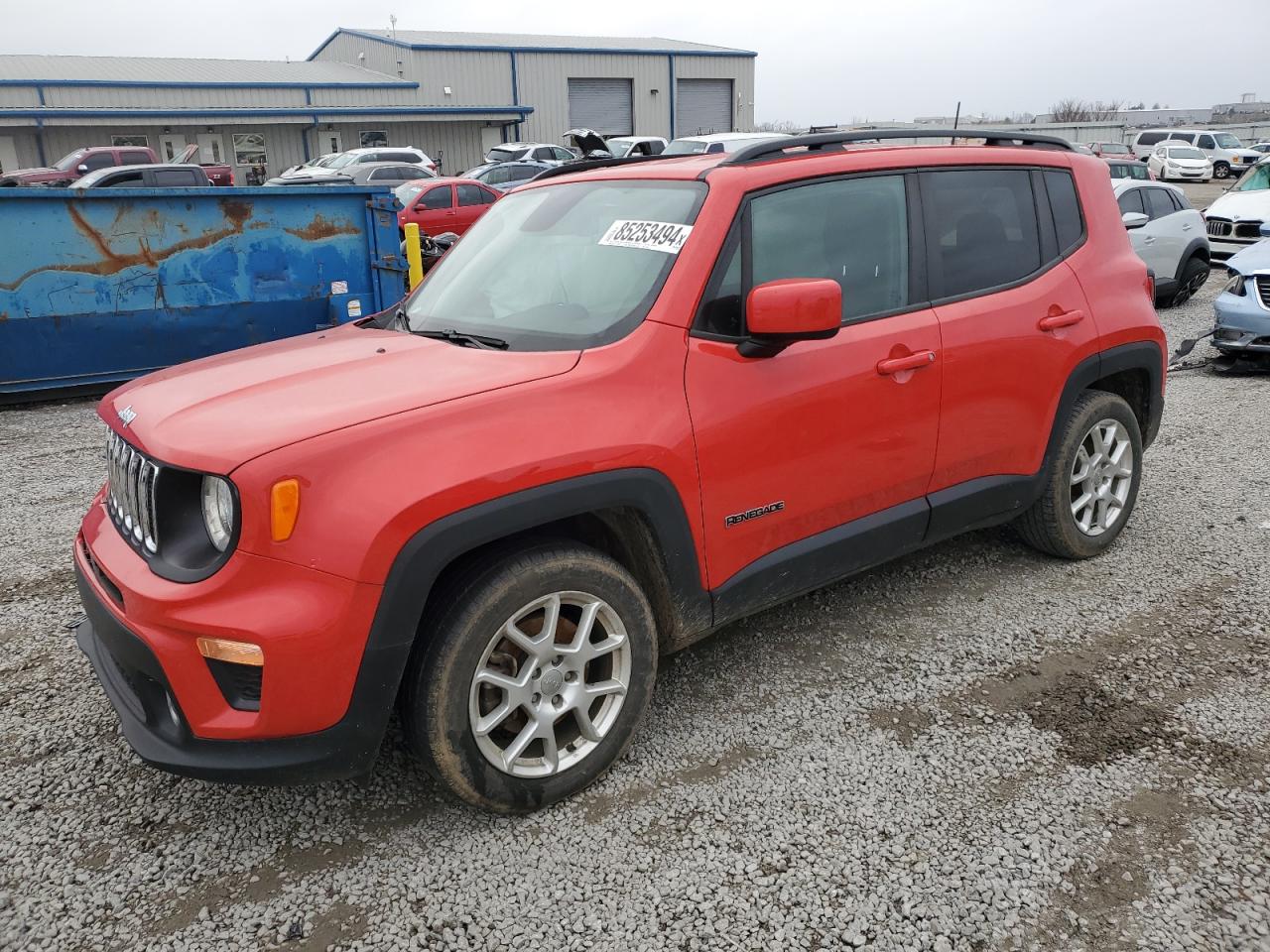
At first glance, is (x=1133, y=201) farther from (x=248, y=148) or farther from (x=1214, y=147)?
(x=248, y=148)

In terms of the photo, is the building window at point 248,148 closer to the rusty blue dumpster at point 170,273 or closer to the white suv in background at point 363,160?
the white suv in background at point 363,160

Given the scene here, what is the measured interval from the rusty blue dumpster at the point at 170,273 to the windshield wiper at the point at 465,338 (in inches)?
226

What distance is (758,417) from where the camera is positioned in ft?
9.82

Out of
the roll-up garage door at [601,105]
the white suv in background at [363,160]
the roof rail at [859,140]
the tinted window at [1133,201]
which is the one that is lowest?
the tinted window at [1133,201]

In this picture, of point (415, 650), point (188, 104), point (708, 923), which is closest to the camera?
point (708, 923)

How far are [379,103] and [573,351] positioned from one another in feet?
127

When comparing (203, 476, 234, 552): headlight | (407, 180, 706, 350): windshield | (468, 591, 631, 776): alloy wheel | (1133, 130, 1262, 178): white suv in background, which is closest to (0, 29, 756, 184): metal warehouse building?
(1133, 130, 1262, 178): white suv in background

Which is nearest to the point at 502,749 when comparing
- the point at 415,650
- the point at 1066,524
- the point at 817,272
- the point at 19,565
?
the point at 415,650

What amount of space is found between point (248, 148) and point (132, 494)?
3645 cm

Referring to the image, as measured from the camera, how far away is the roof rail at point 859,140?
324 cm

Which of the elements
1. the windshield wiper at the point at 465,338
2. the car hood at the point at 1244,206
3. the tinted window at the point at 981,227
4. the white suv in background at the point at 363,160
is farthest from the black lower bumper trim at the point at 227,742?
the white suv in background at the point at 363,160

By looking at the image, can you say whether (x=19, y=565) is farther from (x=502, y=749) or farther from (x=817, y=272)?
(x=817, y=272)

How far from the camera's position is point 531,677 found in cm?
268

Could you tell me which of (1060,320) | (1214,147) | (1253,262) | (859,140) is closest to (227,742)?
(859,140)
